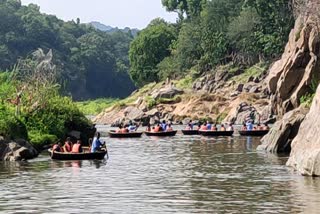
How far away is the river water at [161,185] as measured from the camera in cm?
2536

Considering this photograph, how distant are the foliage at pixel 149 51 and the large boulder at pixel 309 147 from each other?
3731 inches

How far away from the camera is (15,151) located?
139 ft

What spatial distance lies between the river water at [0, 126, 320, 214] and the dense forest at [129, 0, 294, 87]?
171 feet

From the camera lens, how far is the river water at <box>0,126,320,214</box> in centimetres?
2536

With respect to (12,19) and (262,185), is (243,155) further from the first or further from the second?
(12,19)

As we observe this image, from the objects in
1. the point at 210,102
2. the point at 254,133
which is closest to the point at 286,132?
the point at 254,133

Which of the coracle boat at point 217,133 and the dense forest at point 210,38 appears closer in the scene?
the coracle boat at point 217,133

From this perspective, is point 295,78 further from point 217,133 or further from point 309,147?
point 309,147

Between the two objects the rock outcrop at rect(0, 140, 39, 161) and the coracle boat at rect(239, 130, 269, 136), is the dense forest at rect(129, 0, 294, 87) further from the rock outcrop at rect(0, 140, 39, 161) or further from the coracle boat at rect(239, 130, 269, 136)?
the rock outcrop at rect(0, 140, 39, 161)

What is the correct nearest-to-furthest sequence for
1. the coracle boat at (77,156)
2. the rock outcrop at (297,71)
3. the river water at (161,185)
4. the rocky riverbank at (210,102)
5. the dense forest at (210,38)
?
1. the river water at (161,185)
2. the coracle boat at (77,156)
3. the rock outcrop at (297,71)
4. the rocky riverbank at (210,102)
5. the dense forest at (210,38)

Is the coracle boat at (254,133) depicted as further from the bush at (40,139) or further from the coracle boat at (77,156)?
the coracle boat at (77,156)

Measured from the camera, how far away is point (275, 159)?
41688 millimetres

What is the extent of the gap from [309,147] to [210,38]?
276ft

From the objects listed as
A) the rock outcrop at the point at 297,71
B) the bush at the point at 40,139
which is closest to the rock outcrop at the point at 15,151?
the bush at the point at 40,139
